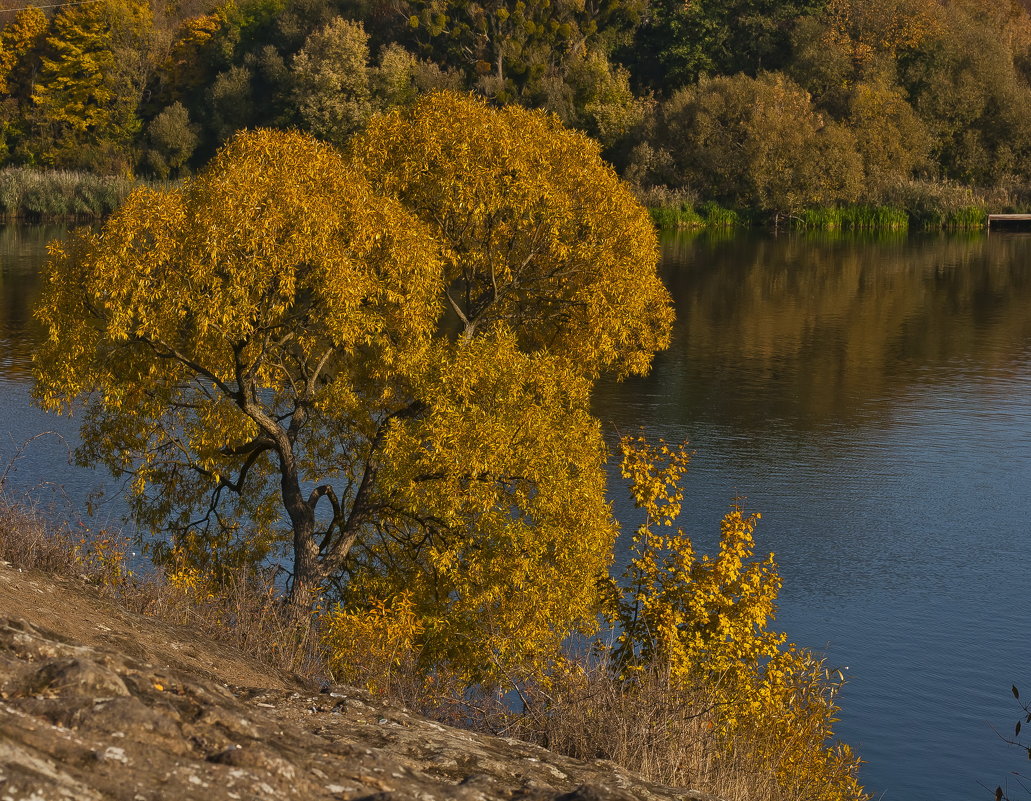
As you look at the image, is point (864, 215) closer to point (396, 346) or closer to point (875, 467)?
point (875, 467)

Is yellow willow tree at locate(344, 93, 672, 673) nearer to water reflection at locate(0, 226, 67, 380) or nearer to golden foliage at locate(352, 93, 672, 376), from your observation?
golden foliage at locate(352, 93, 672, 376)

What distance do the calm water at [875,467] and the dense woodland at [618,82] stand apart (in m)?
31.3

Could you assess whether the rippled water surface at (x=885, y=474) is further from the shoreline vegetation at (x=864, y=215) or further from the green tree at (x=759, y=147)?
the shoreline vegetation at (x=864, y=215)

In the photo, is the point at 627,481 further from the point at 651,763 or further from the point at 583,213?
the point at 651,763

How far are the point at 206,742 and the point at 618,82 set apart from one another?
317 feet

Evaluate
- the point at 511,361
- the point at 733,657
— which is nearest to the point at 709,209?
the point at 511,361

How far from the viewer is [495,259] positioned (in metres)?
22.6

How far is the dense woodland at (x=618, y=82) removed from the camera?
93.6 m

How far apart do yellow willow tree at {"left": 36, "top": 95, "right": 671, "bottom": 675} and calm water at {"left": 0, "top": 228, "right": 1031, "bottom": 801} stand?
2.24m

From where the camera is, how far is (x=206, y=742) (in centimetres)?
674

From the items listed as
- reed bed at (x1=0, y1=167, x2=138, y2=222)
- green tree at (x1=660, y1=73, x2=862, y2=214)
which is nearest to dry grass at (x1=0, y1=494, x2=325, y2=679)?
green tree at (x1=660, y1=73, x2=862, y2=214)

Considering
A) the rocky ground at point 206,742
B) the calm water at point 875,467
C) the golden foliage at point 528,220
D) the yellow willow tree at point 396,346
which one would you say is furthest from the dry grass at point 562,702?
the golden foliage at point 528,220

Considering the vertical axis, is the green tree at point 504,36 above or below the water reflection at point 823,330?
above

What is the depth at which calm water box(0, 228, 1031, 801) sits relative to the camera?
1906 cm
